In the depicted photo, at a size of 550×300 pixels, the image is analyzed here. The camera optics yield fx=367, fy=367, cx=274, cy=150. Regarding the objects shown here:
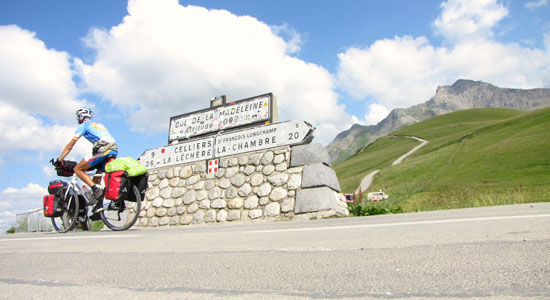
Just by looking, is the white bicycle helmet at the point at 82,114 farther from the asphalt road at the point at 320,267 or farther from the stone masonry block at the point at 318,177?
the stone masonry block at the point at 318,177

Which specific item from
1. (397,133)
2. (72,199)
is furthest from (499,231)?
(397,133)

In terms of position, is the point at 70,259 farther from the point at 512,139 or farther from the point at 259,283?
the point at 512,139

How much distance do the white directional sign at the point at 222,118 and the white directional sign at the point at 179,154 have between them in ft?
1.67

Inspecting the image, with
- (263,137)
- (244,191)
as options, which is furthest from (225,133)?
(244,191)

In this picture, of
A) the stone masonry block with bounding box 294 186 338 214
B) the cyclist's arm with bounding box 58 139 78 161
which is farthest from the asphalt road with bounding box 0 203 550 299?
the stone masonry block with bounding box 294 186 338 214

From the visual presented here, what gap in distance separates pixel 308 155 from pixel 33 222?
10817 mm

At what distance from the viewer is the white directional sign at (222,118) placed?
1148 cm

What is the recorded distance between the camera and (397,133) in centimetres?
13000

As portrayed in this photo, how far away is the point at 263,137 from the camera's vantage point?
36.1 ft

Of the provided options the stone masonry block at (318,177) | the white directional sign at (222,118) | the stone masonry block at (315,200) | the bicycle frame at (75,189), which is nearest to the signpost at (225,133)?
the white directional sign at (222,118)

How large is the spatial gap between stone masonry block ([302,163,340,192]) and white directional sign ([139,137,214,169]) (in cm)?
360

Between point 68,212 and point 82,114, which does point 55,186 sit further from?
point 82,114

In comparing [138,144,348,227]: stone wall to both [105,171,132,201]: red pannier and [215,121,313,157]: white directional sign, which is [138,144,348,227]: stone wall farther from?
[105,171,132,201]: red pannier

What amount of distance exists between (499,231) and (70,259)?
4.09 m
